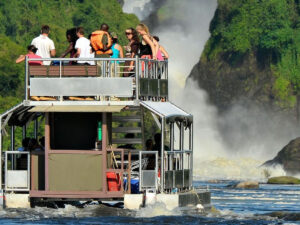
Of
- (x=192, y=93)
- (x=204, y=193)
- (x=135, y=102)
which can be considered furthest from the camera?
(x=192, y=93)

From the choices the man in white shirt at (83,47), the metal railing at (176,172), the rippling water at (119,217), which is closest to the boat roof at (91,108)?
the metal railing at (176,172)

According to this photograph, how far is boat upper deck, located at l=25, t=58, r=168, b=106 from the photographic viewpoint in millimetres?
37375

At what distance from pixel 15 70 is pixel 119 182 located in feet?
260

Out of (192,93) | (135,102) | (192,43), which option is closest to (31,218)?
(135,102)

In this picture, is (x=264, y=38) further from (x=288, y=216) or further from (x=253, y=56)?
(x=288, y=216)

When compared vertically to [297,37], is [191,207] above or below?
below

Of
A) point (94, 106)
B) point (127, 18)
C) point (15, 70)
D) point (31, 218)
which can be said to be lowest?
point (31, 218)

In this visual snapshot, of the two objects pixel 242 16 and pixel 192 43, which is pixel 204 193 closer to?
pixel 242 16

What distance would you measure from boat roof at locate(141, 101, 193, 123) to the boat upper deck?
39 cm

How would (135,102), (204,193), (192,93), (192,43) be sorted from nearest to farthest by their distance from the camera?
(135,102) < (204,193) < (192,93) < (192,43)

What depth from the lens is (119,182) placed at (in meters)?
37.5

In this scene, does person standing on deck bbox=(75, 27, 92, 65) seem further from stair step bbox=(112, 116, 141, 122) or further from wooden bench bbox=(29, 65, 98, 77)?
stair step bbox=(112, 116, 141, 122)

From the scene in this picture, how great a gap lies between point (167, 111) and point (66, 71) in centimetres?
307

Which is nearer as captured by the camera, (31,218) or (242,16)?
(31,218)
